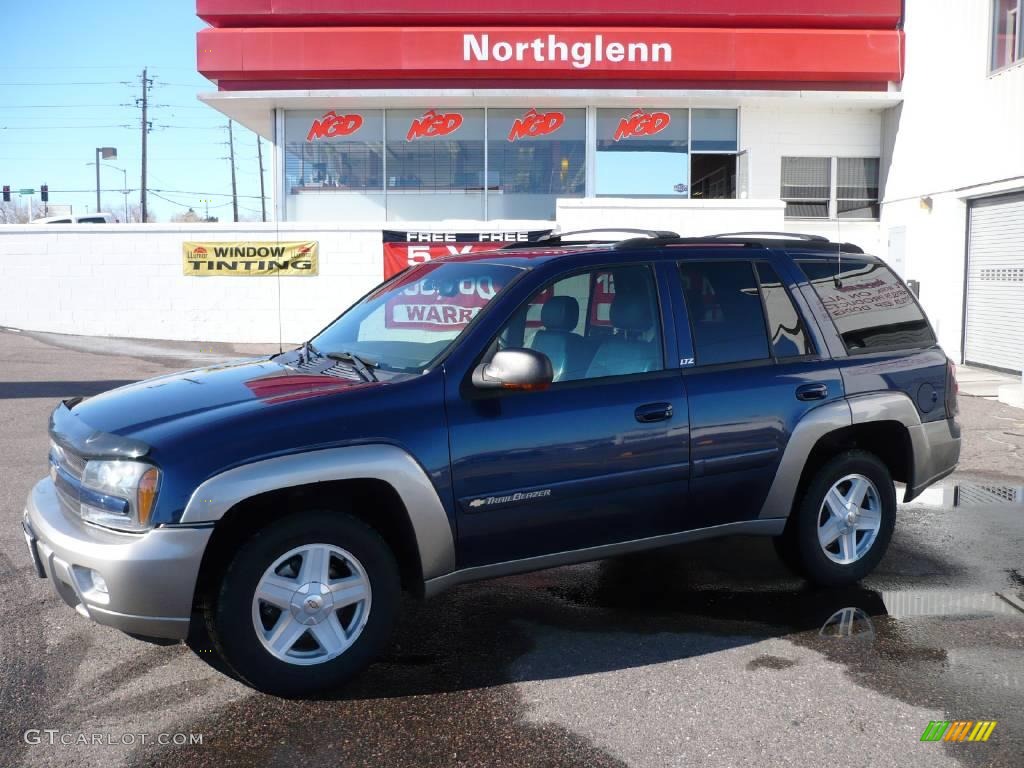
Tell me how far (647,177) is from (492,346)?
58.6 ft

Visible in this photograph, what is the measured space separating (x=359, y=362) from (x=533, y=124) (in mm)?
17564

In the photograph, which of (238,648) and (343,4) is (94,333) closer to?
(343,4)

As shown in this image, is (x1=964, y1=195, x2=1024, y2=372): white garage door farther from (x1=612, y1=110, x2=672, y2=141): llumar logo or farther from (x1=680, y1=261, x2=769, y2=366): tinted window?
(x1=680, y1=261, x2=769, y2=366): tinted window

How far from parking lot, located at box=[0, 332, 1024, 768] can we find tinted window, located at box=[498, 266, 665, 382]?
4.17 feet

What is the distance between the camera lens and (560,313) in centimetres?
466

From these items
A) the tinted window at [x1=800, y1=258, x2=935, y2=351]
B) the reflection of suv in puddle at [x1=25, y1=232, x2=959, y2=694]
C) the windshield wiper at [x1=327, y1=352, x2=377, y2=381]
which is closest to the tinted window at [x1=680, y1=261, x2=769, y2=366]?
the reflection of suv in puddle at [x1=25, y1=232, x2=959, y2=694]

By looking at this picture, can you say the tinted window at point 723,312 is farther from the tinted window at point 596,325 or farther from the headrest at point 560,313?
the headrest at point 560,313

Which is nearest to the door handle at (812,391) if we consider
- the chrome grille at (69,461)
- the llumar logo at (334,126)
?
the chrome grille at (69,461)

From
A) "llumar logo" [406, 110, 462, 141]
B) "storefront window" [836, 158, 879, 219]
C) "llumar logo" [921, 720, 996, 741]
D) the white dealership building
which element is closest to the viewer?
"llumar logo" [921, 720, 996, 741]

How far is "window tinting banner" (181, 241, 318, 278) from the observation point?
18.5m

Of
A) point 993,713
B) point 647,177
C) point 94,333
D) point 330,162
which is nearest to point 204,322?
point 94,333

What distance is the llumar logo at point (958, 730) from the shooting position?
3641mm

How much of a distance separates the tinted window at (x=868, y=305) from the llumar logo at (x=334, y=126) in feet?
56.5

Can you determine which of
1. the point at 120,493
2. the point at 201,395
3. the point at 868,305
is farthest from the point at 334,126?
the point at 120,493
